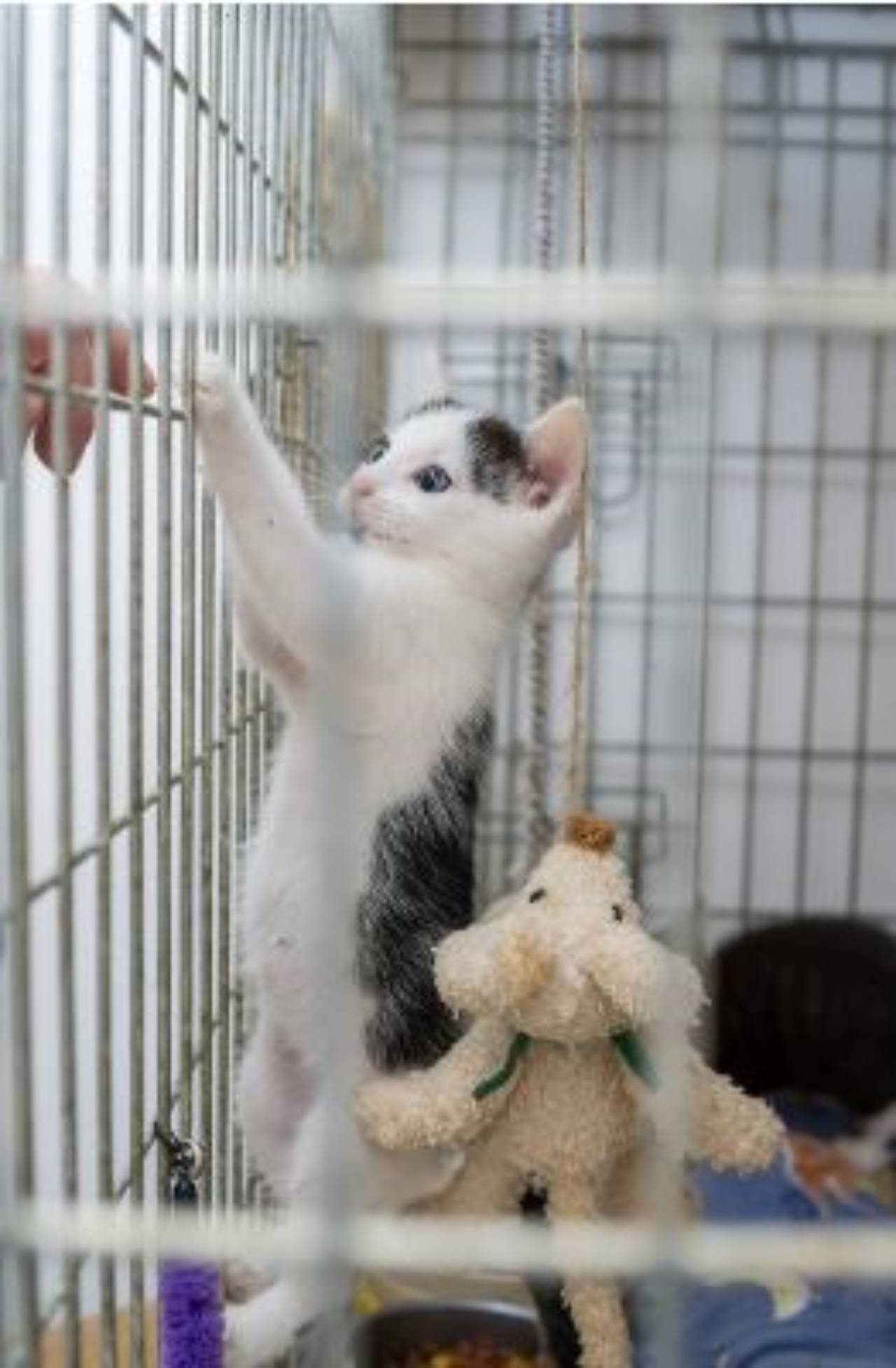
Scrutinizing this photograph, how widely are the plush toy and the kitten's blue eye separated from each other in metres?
0.44

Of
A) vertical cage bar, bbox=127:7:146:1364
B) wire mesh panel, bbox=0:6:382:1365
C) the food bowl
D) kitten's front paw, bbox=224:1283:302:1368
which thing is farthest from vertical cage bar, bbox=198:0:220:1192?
the food bowl

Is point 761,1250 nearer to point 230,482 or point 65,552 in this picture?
point 65,552

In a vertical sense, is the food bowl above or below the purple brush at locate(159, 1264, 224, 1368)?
below

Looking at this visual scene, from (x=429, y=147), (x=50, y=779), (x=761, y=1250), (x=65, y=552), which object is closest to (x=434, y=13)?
(x=429, y=147)

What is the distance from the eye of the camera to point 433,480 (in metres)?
1.51

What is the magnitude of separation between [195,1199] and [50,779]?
795mm

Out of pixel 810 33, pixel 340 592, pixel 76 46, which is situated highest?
pixel 810 33

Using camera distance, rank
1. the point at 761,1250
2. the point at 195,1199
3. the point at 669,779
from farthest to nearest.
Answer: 1. the point at 669,779
2. the point at 195,1199
3. the point at 761,1250

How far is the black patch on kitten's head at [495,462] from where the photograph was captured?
4.99ft

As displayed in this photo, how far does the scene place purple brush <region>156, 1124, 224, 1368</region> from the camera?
1.08m

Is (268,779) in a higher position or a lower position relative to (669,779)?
higher

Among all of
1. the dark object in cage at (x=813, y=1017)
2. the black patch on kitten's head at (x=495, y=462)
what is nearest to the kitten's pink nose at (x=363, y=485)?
the black patch on kitten's head at (x=495, y=462)

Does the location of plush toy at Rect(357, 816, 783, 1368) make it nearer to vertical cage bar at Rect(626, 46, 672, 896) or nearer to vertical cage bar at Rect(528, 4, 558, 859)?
vertical cage bar at Rect(528, 4, 558, 859)

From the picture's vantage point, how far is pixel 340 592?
2.43 ft
